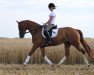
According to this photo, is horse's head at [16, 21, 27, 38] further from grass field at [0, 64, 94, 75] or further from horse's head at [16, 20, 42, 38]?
grass field at [0, 64, 94, 75]

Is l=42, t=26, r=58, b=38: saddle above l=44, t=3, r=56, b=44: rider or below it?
below

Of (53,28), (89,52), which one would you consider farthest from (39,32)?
(89,52)

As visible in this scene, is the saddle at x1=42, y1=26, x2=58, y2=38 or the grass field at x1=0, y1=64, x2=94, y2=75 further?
the saddle at x1=42, y1=26, x2=58, y2=38

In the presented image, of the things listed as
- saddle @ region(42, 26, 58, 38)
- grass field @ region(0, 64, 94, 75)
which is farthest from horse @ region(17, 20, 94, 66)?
grass field @ region(0, 64, 94, 75)

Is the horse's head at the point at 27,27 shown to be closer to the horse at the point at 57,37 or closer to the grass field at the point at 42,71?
the horse at the point at 57,37

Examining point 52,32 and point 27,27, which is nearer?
point 52,32

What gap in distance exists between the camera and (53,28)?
728 inches

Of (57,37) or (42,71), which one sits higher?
(57,37)

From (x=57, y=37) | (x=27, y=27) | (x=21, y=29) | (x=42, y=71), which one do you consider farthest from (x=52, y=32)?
(x=42, y=71)

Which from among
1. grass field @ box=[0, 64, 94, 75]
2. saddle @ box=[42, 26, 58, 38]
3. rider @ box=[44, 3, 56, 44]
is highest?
rider @ box=[44, 3, 56, 44]

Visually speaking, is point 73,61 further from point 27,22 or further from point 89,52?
point 27,22

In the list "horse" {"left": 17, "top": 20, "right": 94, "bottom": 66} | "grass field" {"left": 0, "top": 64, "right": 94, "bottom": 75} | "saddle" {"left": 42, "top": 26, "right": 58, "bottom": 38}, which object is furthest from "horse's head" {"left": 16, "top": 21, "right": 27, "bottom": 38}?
"grass field" {"left": 0, "top": 64, "right": 94, "bottom": 75}

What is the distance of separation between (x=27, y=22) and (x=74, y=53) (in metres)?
3.65

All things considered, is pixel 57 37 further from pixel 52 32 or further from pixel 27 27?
pixel 27 27
